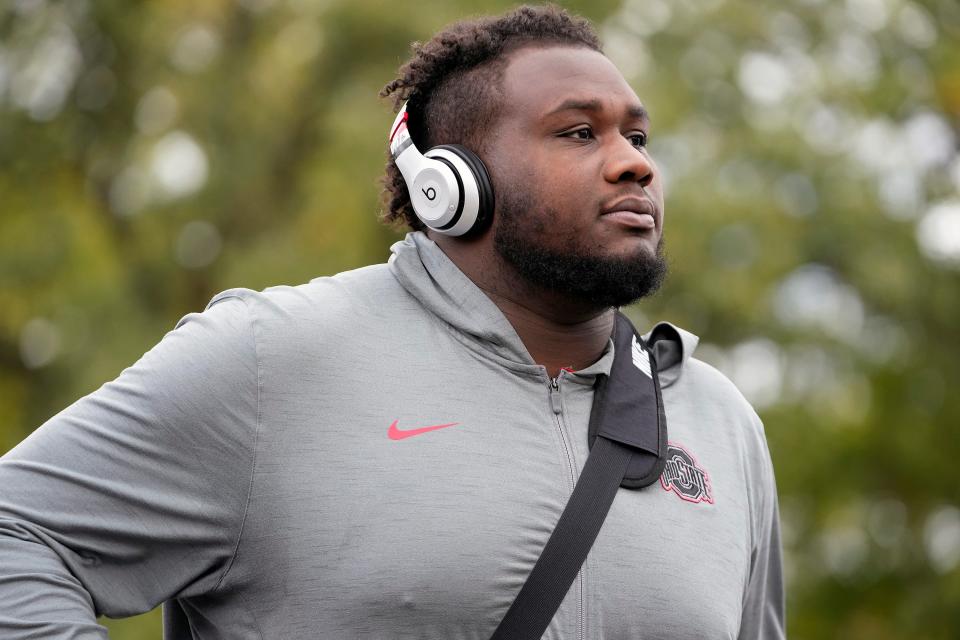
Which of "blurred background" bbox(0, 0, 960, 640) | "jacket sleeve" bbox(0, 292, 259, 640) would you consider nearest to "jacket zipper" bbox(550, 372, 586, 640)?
"jacket sleeve" bbox(0, 292, 259, 640)

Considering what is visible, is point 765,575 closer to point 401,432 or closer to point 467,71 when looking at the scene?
point 401,432

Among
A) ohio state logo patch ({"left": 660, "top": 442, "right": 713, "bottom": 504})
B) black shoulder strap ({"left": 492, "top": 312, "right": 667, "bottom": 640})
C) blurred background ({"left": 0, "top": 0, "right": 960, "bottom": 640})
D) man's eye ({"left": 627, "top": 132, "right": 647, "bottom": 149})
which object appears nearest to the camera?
black shoulder strap ({"left": 492, "top": 312, "right": 667, "bottom": 640})

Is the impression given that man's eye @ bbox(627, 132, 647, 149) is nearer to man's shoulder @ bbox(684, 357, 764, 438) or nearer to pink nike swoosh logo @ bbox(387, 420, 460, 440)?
man's shoulder @ bbox(684, 357, 764, 438)

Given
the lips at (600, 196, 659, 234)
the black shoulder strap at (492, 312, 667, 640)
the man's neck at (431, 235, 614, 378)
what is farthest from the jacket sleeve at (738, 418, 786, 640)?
the lips at (600, 196, 659, 234)

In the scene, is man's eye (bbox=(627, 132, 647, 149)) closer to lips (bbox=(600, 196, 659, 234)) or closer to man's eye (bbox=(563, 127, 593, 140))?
man's eye (bbox=(563, 127, 593, 140))

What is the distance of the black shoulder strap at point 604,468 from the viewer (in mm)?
2693

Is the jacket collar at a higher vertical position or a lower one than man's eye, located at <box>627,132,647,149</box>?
lower

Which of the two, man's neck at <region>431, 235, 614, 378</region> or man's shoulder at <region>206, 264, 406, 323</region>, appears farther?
man's neck at <region>431, 235, 614, 378</region>

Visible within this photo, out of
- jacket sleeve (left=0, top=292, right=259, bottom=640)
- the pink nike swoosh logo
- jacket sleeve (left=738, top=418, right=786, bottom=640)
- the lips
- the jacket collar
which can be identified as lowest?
jacket sleeve (left=0, top=292, right=259, bottom=640)

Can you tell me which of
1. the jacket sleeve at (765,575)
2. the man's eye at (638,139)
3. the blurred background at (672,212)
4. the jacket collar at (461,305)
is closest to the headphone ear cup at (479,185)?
the jacket collar at (461,305)

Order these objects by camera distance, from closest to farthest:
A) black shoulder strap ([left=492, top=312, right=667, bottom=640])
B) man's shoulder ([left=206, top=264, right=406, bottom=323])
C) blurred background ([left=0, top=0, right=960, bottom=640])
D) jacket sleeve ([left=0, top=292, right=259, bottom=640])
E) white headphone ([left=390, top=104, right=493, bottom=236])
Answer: jacket sleeve ([left=0, top=292, right=259, bottom=640])
black shoulder strap ([left=492, top=312, right=667, bottom=640])
man's shoulder ([left=206, top=264, right=406, bottom=323])
white headphone ([left=390, top=104, right=493, bottom=236])
blurred background ([left=0, top=0, right=960, bottom=640])

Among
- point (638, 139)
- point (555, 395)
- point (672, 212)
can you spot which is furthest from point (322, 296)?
point (672, 212)

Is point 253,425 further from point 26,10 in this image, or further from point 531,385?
point 26,10

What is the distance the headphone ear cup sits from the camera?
317 centimetres
